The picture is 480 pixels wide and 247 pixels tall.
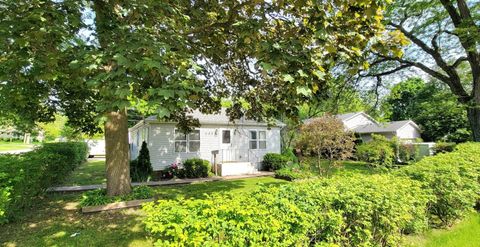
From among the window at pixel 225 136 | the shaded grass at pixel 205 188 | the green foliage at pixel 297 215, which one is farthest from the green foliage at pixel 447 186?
the window at pixel 225 136

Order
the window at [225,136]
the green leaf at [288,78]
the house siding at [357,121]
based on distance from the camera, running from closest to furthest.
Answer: the green leaf at [288,78], the window at [225,136], the house siding at [357,121]

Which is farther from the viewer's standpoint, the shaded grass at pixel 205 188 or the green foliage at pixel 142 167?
the green foliage at pixel 142 167

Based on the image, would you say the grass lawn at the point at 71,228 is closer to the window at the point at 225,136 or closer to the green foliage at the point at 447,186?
the green foliage at the point at 447,186

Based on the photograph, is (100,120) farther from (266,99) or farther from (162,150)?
(162,150)

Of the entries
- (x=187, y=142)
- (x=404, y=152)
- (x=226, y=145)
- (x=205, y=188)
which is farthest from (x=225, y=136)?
(x=404, y=152)

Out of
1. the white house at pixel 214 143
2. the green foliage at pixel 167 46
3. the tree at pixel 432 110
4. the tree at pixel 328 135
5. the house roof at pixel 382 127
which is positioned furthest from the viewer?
the house roof at pixel 382 127

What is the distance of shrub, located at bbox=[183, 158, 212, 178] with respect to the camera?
1466cm

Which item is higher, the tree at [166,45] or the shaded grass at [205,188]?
the tree at [166,45]

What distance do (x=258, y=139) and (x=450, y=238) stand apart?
13.8m

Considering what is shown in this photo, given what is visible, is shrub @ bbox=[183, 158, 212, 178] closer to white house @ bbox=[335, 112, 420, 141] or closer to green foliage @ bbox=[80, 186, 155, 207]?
green foliage @ bbox=[80, 186, 155, 207]

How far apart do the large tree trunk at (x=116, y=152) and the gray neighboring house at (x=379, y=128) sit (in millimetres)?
21472

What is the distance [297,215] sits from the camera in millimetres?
2953

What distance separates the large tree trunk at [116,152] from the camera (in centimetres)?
790

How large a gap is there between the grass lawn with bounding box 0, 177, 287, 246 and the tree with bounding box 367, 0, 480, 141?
1147 cm
